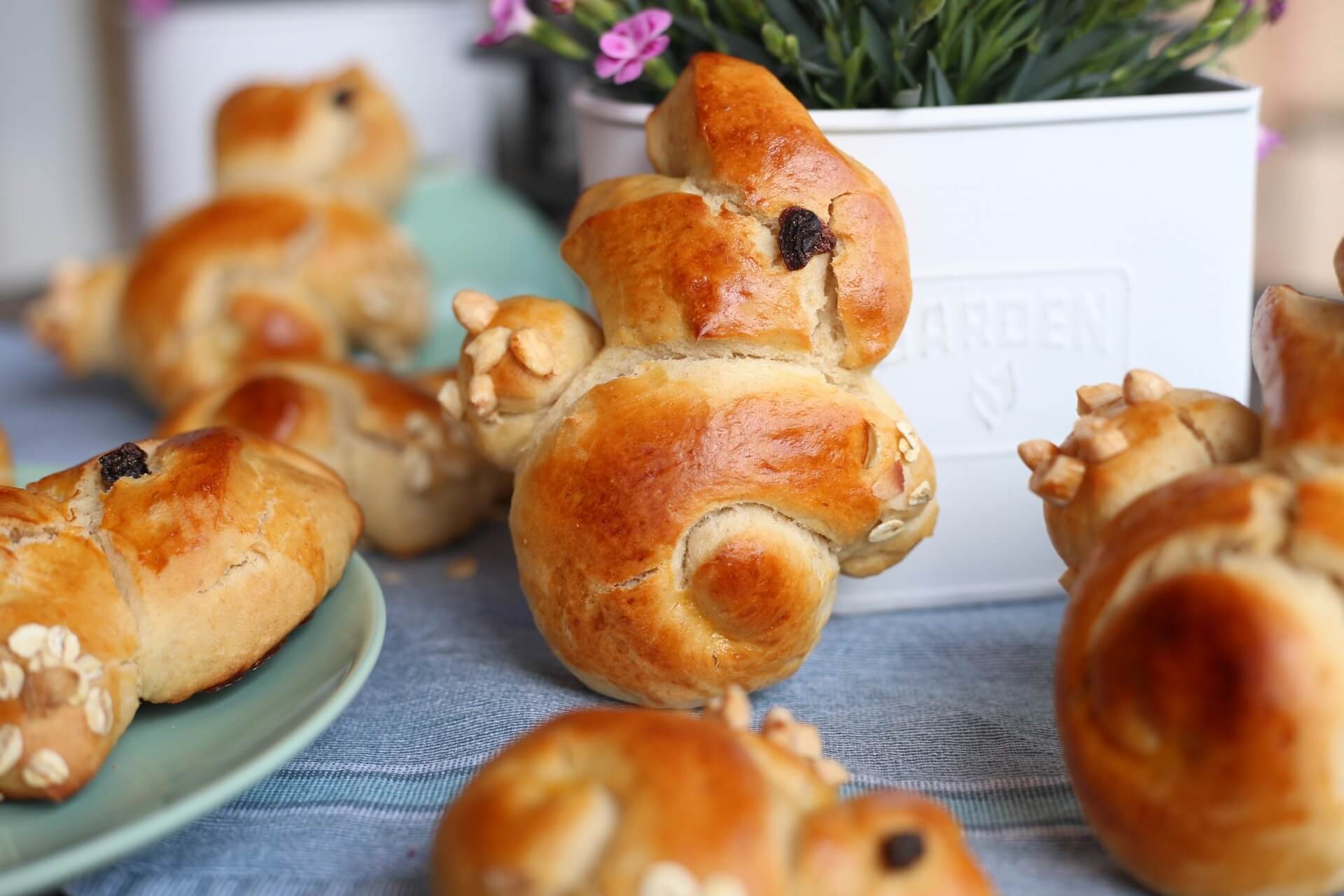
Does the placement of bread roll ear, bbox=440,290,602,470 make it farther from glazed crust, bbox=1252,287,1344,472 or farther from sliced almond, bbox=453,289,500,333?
glazed crust, bbox=1252,287,1344,472

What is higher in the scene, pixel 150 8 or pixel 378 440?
pixel 150 8

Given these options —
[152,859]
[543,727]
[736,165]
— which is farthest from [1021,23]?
[152,859]

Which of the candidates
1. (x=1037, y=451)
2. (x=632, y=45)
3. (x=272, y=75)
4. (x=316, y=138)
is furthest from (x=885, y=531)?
(x=272, y=75)

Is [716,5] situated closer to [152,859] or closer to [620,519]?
[620,519]

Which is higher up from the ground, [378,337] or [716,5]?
[716,5]

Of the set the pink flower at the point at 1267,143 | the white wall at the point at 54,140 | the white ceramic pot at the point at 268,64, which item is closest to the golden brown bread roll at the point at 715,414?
the pink flower at the point at 1267,143

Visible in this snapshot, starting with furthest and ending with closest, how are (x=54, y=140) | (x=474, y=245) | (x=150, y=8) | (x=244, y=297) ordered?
(x=54, y=140) → (x=150, y=8) → (x=474, y=245) → (x=244, y=297)

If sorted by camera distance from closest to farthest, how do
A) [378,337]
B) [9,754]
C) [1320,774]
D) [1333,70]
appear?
[1320,774], [9,754], [378,337], [1333,70]

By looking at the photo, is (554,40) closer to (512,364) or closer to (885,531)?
(512,364)
